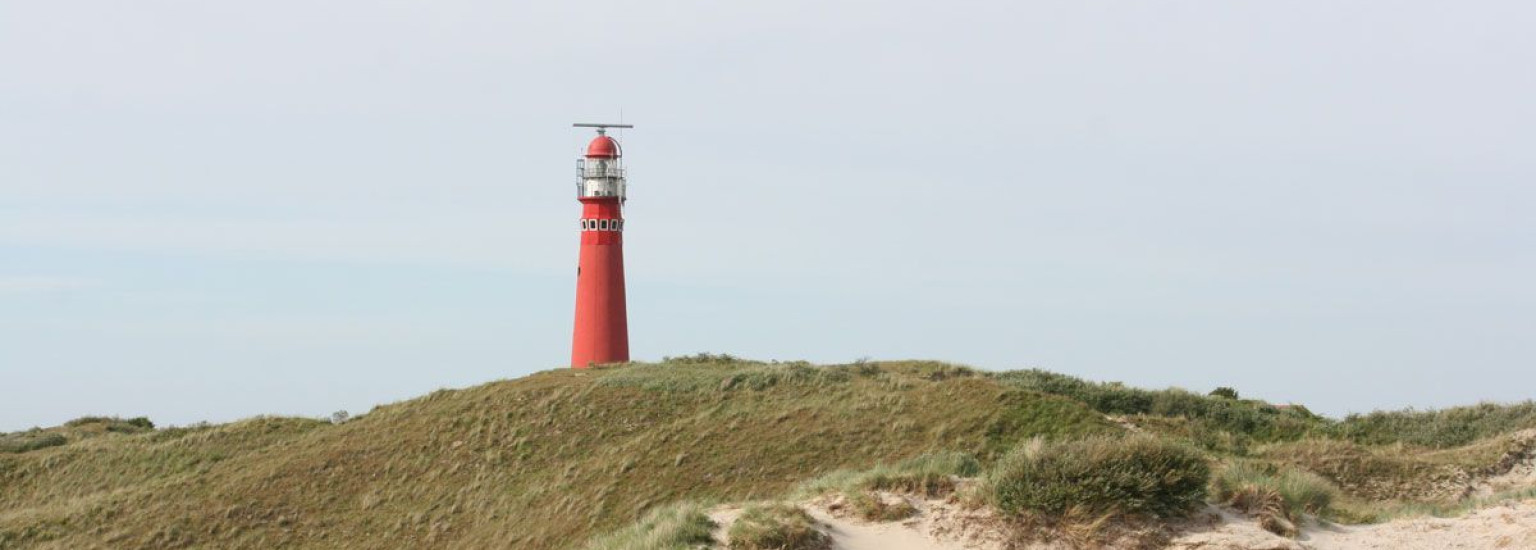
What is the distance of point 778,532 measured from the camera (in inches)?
625

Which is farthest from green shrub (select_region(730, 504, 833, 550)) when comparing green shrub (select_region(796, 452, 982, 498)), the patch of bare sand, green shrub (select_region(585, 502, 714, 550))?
green shrub (select_region(796, 452, 982, 498))

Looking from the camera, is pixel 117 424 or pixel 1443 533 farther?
pixel 117 424

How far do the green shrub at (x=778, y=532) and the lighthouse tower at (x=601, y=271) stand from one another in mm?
30933

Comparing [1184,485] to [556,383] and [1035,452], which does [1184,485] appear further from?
[556,383]

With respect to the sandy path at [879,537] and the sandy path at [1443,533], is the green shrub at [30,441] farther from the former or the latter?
the sandy path at [1443,533]

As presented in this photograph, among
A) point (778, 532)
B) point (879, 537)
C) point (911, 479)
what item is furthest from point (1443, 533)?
point (778, 532)

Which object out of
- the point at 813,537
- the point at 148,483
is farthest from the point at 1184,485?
the point at 148,483

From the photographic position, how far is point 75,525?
31891mm

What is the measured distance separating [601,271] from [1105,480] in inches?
1321

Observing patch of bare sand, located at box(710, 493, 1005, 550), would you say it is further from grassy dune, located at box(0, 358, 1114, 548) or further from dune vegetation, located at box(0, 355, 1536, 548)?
grassy dune, located at box(0, 358, 1114, 548)

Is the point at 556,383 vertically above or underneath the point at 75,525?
above

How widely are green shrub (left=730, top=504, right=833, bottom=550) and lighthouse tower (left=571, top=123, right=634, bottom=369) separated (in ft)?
101

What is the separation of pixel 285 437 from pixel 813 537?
25629 mm

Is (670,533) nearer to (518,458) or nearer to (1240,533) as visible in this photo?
(1240,533)
